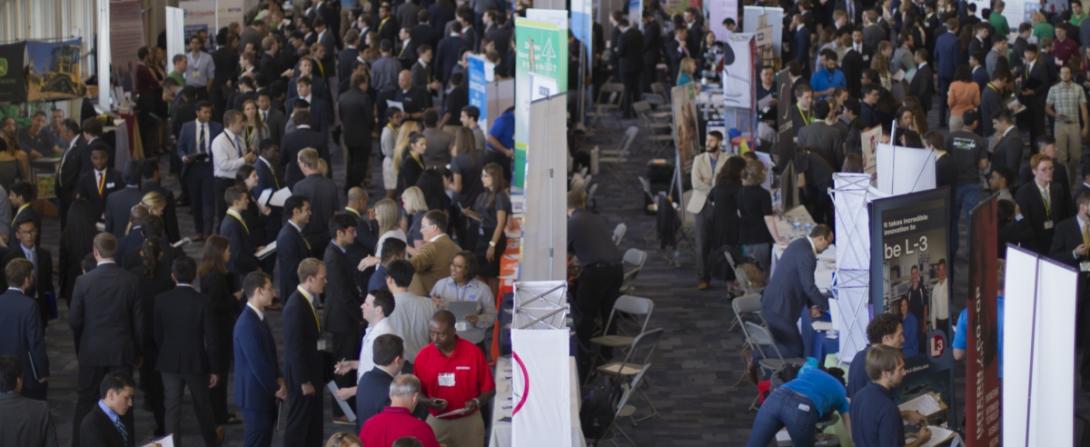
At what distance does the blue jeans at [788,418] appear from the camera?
7984mm

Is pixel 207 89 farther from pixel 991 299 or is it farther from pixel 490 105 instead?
pixel 991 299

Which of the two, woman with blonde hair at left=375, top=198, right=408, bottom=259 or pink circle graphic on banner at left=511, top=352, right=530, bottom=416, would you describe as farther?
woman with blonde hair at left=375, top=198, right=408, bottom=259

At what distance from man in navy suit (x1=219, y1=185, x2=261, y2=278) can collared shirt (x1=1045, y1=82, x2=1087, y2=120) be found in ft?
28.5

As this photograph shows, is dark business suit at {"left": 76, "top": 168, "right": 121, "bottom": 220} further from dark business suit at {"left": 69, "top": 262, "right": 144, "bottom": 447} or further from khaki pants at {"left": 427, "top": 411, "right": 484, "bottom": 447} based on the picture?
khaki pants at {"left": 427, "top": 411, "right": 484, "bottom": 447}

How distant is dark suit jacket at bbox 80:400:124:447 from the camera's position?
7.43 m

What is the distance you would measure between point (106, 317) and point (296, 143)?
457 centimetres

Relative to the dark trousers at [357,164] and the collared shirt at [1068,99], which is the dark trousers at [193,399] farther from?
the collared shirt at [1068,99]

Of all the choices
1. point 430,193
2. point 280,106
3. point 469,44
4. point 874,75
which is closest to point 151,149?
point 280,106


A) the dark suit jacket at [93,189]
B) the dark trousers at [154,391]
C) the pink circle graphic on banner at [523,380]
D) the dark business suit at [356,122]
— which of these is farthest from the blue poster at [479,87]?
the pink circle graphic on banner at [523,380]

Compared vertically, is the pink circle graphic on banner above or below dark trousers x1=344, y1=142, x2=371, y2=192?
below

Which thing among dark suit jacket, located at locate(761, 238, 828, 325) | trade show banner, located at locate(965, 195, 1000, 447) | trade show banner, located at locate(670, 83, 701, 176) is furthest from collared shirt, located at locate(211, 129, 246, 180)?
trade show banner, located at locate(965, 195, 1000, 447)

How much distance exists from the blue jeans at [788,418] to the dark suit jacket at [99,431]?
120 inches

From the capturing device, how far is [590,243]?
36.2 feet

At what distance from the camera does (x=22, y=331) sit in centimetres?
886
